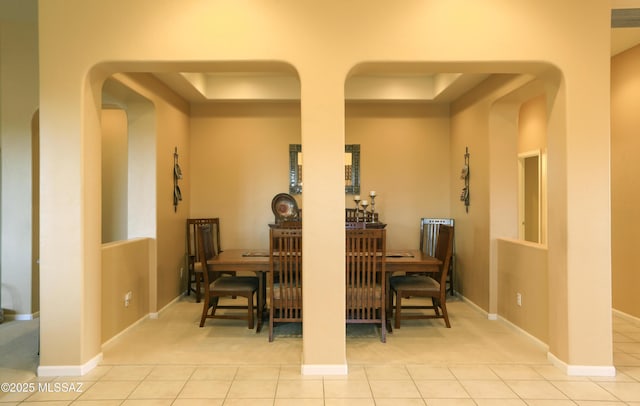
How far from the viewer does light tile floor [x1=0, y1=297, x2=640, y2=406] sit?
2547 mm

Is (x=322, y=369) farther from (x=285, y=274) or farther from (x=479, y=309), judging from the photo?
(x=479, y=309)

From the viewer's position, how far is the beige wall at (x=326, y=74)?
2.86 m

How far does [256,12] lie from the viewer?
2.87 metres

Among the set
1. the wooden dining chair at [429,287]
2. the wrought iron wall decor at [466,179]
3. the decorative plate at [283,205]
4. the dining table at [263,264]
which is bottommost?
the wooden dining chair at [429,287]

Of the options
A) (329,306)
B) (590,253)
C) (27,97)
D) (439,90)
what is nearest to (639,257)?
(590,253)

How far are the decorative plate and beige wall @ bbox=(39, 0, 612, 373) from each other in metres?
2.66

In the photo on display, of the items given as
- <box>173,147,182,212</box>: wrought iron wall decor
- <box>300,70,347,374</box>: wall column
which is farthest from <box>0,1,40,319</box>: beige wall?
<box>300,70,347,374</box>: wall column

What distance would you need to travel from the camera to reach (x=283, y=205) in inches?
219

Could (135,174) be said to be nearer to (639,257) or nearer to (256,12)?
(256,12)

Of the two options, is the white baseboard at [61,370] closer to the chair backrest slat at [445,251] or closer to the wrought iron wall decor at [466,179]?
the chair backrest slat at [445,251]

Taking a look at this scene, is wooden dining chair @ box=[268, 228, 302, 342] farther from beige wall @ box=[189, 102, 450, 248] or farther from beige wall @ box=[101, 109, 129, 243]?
beige wall @ box=[101, 109, 129, 243]

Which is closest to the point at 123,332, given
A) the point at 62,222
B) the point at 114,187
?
the point at 62,222

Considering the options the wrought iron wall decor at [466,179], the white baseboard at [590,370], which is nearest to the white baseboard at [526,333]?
the white baseboard at [590,370]

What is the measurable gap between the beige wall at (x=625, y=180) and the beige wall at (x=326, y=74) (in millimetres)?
1644
